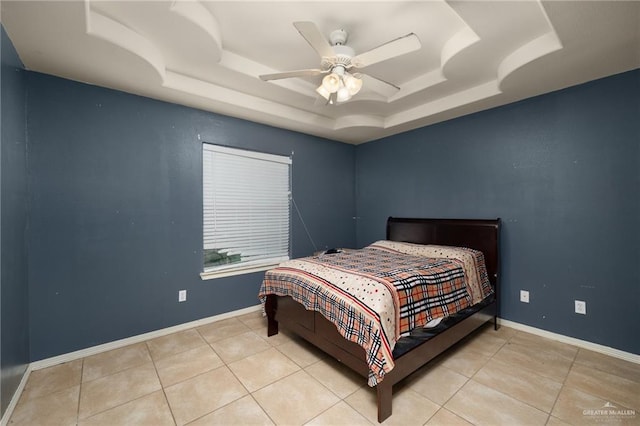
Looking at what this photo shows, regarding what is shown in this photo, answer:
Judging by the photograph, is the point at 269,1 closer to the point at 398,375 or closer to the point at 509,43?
the point at 509,43

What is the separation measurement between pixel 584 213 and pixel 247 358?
337cm

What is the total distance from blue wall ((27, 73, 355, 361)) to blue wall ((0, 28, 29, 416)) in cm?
13

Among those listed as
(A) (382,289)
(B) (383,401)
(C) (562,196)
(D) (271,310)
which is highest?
(C) (562,196)

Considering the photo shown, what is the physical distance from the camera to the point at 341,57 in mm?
1963

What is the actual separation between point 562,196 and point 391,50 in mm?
2290

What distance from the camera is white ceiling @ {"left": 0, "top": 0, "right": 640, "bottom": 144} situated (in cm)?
174

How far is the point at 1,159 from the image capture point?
1.68m

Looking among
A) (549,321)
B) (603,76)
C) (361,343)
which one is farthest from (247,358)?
(603,76)

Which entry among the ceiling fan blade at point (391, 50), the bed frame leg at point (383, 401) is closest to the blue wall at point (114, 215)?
the ceiling fan blade at point (391, 50)

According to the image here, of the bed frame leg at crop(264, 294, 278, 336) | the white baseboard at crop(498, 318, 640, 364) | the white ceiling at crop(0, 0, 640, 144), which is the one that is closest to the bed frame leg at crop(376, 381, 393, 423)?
the bed frame leg at crop(264, 294, 278, 336)

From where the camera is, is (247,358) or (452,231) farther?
(452,231)

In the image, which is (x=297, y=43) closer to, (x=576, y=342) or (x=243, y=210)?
(x=243, y=210)

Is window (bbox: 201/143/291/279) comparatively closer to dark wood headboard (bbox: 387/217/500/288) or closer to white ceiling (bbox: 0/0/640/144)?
white ceiling (bbox: 0/0/640/144)

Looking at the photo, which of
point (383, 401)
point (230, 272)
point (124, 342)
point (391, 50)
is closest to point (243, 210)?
point (230, 272)
